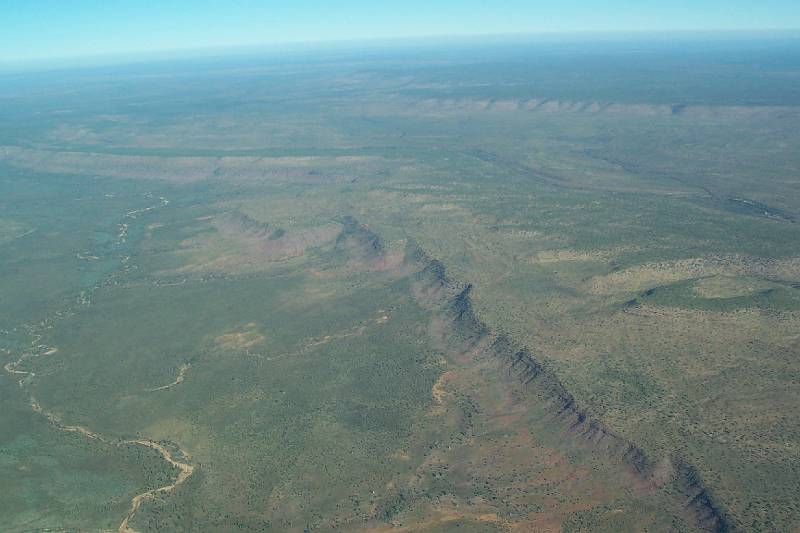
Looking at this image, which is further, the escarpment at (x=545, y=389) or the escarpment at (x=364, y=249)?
the escarpment at (x=364, y=249)

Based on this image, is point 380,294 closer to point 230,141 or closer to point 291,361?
point 291,361

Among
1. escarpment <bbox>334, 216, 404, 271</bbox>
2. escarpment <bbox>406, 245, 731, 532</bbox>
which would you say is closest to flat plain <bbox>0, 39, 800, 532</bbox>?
escarpment <bbox>406, 245, 731, 532</bbox>

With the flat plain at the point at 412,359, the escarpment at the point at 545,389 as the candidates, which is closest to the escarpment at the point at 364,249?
the flat plain at the point at 412,359

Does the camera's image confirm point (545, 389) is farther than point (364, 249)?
No

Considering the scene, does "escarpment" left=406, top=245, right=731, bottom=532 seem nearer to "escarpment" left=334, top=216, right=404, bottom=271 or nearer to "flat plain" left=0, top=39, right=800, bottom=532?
"flat plain" left=0, top=39, right=800, bottom=532

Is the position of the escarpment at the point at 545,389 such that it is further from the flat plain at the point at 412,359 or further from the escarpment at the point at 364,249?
the escarpment at the point at 364,249

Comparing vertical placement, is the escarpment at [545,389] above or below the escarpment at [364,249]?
below

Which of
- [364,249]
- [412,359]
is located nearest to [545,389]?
[412,359]

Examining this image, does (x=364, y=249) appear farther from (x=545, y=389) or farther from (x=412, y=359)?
(x=545, y=389)
